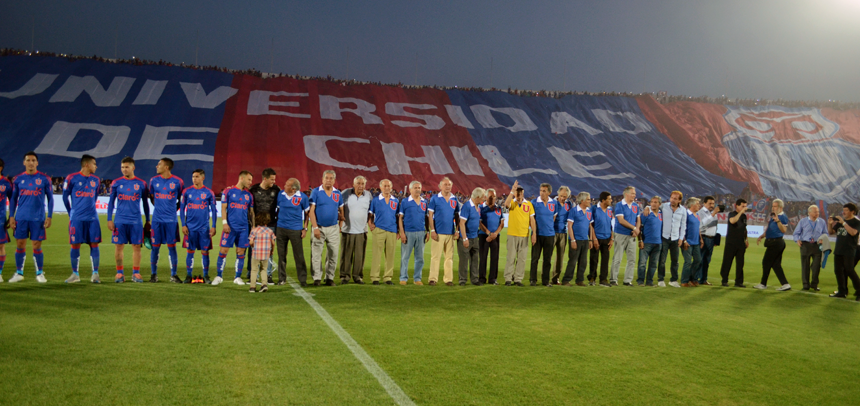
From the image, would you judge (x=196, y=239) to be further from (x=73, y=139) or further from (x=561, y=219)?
(x=73, y=139)

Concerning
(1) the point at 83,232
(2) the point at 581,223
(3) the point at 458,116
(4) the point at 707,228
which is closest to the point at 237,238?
(1) the point at 83,232

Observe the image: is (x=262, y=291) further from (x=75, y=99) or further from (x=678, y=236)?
(x=75, y=99)

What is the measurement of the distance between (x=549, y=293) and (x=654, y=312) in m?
1.79

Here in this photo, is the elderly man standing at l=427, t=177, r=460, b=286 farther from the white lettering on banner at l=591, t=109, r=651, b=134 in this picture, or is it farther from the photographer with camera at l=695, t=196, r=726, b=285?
the white lettering on banner at l=591, t=109, r=651, b=134

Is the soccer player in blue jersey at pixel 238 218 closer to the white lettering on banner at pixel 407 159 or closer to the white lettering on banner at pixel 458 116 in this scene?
the white lettering on banner at pixel 407 159

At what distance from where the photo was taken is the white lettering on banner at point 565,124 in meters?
42.0

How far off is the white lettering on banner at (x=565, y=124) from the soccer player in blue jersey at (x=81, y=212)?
3706 centimetres

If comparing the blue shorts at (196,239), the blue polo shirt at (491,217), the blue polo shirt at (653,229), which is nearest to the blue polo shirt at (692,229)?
the blue polo shirt at (653,229)

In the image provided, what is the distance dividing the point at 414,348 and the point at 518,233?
4840mm

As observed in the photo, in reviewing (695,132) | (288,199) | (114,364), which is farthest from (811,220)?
(695,132)

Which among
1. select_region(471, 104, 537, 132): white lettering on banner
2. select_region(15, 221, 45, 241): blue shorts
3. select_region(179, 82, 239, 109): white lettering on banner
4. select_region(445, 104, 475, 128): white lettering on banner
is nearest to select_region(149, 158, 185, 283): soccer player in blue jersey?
select_region(15, 221, 45, 241): blue shorts

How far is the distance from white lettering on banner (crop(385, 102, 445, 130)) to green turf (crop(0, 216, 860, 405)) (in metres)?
32.9

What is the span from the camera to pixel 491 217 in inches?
376

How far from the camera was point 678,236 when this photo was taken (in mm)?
10336
